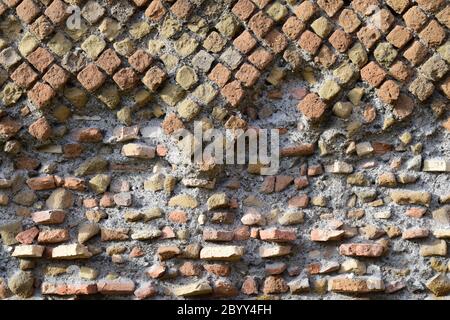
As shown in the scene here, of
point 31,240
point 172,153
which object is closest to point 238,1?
point 172,153

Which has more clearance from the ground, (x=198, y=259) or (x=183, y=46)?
(x=183, y=46)

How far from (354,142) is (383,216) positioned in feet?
1.14

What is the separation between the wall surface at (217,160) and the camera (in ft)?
9.80

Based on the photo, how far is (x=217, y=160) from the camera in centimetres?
306

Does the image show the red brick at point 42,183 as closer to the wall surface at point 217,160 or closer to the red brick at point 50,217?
the wall surface at point 217,160

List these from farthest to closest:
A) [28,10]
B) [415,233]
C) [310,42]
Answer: [28,10]
[310,42]
[415,233]

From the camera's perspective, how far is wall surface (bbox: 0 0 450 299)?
2.99 meters

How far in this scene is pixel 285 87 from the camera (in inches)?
123

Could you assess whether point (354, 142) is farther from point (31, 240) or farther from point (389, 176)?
point (31, 240)

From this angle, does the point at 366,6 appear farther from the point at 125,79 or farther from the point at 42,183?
the point at 42,183

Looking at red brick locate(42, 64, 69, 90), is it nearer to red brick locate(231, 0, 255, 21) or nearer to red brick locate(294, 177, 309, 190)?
red brick locate(231, 0, 255, 21)

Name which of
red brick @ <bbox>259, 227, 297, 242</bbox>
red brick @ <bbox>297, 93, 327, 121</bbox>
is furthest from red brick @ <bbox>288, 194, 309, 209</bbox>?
red brick @ <bbox>297, 93, 327, 121</bbox>

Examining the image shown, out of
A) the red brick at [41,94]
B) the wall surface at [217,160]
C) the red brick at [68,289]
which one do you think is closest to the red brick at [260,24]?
the wall surface at [217,160]

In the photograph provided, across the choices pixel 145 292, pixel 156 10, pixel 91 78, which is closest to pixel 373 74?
pixel 156 10
